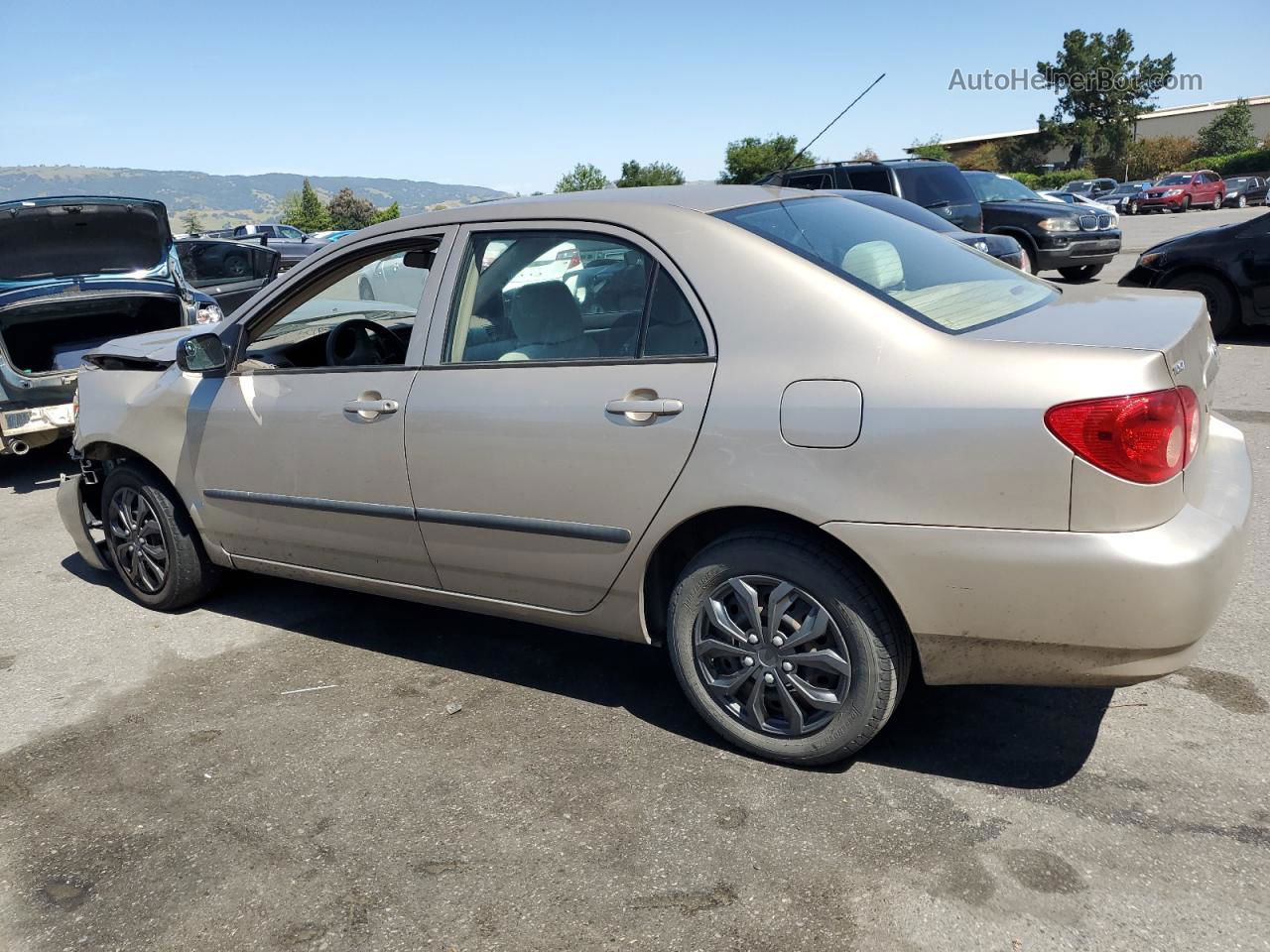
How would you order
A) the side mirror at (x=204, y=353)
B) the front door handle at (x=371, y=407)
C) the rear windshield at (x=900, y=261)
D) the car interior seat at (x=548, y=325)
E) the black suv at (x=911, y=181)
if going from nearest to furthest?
the rear windshield at (x=900, y=261)
the car interior seat at (x=548, y=325)
the front door handle at (x=371, y=407)
the side mirror at (x=204, y=353)
the black suv at (x=911, y=181)

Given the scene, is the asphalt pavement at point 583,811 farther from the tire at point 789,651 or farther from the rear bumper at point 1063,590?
the rear bumper at point 1063,590

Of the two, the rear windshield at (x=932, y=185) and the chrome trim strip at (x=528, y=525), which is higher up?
the rear windshield at (x=932, y=185)

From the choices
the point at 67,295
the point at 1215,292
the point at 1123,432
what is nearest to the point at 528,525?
the point at 1123,432

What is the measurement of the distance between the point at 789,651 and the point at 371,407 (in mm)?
1668

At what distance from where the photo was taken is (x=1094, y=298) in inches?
132

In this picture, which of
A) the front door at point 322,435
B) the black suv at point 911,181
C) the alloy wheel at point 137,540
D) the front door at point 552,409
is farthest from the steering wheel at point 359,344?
the black suv at point 911,181

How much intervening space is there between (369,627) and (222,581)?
0.87 m

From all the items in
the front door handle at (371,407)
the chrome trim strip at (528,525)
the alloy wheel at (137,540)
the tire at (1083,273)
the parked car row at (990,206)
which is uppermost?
the parked car row at (990,206)

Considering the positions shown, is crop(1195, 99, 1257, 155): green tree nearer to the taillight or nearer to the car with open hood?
the car with open hood

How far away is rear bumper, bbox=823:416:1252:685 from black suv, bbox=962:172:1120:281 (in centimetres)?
1202

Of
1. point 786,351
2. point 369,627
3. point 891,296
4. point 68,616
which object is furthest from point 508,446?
point 68,616

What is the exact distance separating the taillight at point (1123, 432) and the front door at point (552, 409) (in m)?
0.97

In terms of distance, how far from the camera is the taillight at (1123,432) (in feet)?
8.08

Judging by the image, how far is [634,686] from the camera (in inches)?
148
